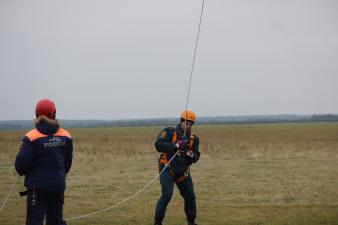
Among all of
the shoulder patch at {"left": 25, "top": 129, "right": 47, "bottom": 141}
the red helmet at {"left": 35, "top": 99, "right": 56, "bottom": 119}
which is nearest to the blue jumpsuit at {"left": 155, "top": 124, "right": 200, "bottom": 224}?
the red helmet at {"left": 35, "top": 99, "right": 56, "bottom": 119}

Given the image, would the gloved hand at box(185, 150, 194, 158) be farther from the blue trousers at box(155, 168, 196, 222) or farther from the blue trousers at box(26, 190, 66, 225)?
the blue trousers at box(26, 190, 66, 225)

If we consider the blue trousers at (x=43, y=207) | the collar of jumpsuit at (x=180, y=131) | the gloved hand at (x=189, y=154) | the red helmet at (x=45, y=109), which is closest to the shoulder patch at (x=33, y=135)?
the red helmet at (x=45, y=109)

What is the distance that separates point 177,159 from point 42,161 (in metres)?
3.17

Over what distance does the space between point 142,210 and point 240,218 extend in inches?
95.3

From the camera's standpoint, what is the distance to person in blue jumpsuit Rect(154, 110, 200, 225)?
29.2ft

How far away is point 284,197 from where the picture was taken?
45.8 ft

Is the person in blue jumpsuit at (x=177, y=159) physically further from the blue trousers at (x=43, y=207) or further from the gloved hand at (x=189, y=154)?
the blue trousers at (x=43, y=207)

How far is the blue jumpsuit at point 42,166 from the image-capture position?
6297mm

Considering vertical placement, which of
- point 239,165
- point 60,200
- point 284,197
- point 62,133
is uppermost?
point 62,133

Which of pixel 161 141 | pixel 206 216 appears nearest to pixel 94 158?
pixel 206 216

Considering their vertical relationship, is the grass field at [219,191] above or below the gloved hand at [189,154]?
below

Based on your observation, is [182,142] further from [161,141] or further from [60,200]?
[60,200]

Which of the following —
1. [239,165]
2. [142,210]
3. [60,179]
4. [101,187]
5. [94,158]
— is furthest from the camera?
[94,158]

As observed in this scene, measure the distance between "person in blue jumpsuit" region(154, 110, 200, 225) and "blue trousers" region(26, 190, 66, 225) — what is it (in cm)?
256
